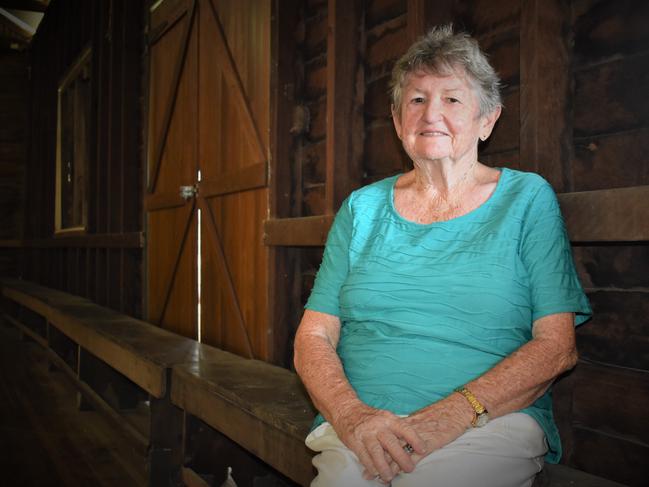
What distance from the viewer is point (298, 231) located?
293 cm

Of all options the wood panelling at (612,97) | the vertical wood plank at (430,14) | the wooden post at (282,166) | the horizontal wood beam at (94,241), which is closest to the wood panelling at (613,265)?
the wood panelling at (612,97)

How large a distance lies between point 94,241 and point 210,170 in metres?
2.97

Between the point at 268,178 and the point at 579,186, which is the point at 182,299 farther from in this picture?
the point at 579,186

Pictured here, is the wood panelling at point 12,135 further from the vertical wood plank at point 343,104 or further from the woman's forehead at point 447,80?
the woman's forehead at point 447,80

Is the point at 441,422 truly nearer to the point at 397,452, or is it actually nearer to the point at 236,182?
the point at 397,452

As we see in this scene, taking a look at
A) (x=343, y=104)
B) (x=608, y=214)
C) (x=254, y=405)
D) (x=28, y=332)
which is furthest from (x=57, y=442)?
(x=28, y=332)

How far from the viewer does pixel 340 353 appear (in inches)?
72.3

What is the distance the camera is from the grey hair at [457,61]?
5.63 feet

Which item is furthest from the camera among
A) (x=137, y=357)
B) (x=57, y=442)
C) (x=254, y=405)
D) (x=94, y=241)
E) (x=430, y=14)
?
(x=94, y=241)

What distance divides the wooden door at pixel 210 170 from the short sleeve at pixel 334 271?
1.40m

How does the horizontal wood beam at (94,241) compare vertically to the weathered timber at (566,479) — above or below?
above

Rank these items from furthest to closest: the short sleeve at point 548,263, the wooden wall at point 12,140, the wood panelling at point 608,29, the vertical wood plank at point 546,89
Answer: the wooden wall at point 12,140 < the vertical wood plank at point 546,89 < the wood panelling at point 608,29 < the short sleeve at point 548,263

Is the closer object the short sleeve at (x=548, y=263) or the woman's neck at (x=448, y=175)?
the short sleeve at (x=548, y=263)

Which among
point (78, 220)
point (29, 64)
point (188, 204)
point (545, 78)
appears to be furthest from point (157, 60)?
point (29, 64)
